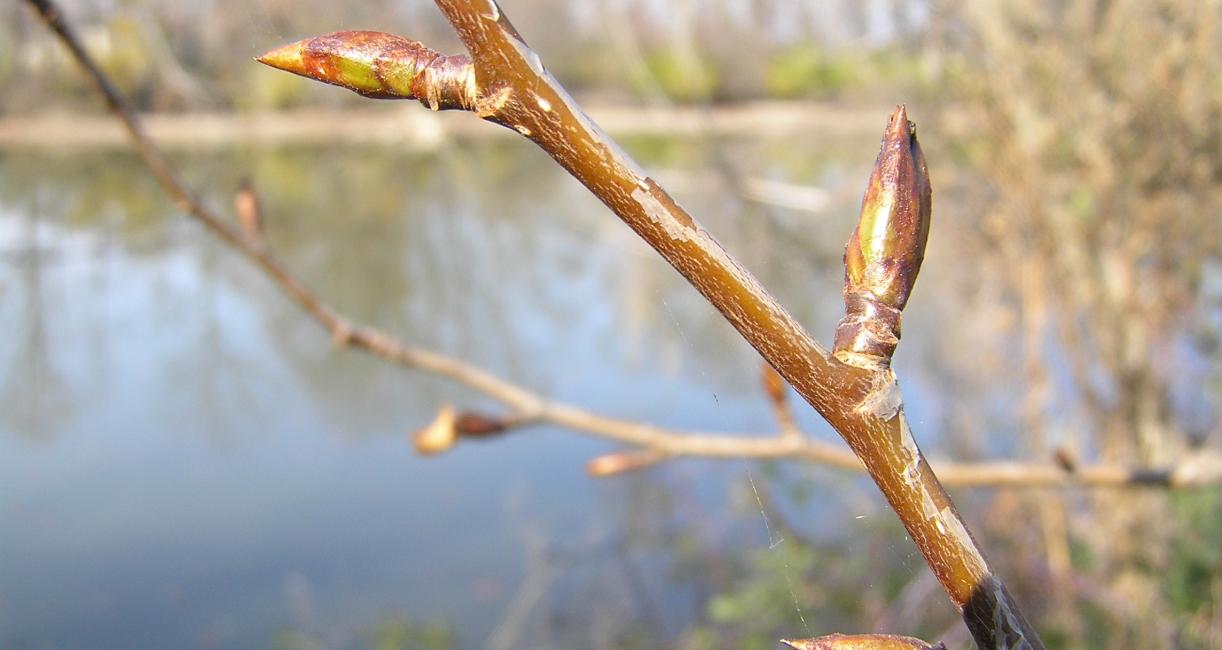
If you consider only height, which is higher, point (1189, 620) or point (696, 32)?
point (696, 32)

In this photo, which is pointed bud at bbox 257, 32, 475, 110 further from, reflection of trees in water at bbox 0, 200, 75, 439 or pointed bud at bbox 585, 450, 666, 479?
reflection of trees in water at bbox 0, 200, 75, 439

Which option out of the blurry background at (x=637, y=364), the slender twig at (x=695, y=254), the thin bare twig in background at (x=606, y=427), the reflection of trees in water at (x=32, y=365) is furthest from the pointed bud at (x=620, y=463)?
the reflection of trees in water at (x=32, y=365)

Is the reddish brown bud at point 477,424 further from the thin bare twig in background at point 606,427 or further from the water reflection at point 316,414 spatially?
the water reflection at point 316,414

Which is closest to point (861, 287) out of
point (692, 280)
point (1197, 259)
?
point (692, 280)

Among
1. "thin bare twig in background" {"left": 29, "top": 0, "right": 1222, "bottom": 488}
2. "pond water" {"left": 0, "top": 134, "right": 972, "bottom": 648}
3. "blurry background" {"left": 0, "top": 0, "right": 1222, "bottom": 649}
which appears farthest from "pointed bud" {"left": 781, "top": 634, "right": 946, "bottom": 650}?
"pond water" {"left": 0, "top": 134, "right": 972, "bottom": 648}

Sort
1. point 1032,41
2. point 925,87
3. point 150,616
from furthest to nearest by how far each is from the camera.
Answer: point 150,616, point 925,87, point 1032,41

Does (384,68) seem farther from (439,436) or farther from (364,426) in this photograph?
(364,426)

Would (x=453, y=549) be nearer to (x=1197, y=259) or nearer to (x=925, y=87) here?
(x=925, y=87)

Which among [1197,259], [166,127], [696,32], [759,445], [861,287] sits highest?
[166,127]
